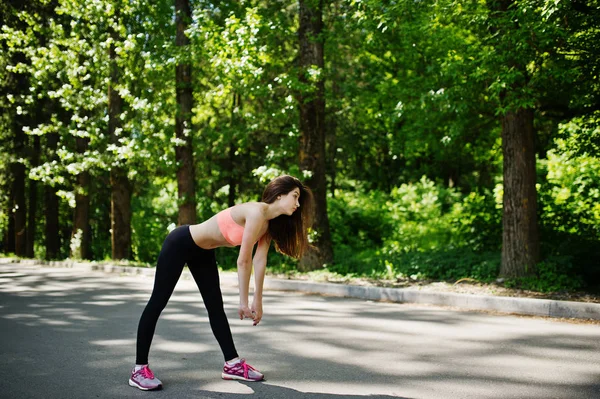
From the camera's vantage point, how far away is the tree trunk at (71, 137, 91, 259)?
71.5ft

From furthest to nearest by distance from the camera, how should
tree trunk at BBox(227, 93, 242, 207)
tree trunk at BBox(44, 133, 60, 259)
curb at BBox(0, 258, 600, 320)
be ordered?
tree trunk at BBox(44, 133, 60, 259)
tree trunk at BBox(227, 93, 242, 207)
curb at BBox(0, 258, 600, 320)

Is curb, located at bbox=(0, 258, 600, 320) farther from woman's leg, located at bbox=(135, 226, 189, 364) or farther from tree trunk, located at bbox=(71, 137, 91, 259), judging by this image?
tree trunk, located at bbox=(71, 137, 91, 259)

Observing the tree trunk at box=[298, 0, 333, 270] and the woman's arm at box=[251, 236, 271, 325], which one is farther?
the tree trunk at box=[298, 0, 333, 270]

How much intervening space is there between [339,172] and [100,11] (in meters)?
12.9

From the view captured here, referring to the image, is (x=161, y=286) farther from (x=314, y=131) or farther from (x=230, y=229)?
(x=314, y=131)

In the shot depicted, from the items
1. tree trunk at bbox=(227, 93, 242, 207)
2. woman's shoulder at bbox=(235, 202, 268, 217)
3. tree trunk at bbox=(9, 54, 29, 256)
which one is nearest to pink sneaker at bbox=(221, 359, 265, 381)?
woman's shoulder at bbox=(235, 202, 268, 217)

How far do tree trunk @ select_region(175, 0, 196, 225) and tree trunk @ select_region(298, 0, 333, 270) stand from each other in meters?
3.78

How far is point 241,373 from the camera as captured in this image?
4.84 meters

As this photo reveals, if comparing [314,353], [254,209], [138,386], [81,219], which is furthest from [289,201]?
[81,219]

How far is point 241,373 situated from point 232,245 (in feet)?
3.50

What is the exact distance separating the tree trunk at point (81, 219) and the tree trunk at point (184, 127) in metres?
6.22

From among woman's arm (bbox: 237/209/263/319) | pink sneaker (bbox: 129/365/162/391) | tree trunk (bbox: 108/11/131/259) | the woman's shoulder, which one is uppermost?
tree trunk (bbox: 108/11/131/259)

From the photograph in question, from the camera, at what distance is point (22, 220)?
2822 centimetres

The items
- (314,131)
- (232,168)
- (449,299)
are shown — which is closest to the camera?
Answer: (449,299)
